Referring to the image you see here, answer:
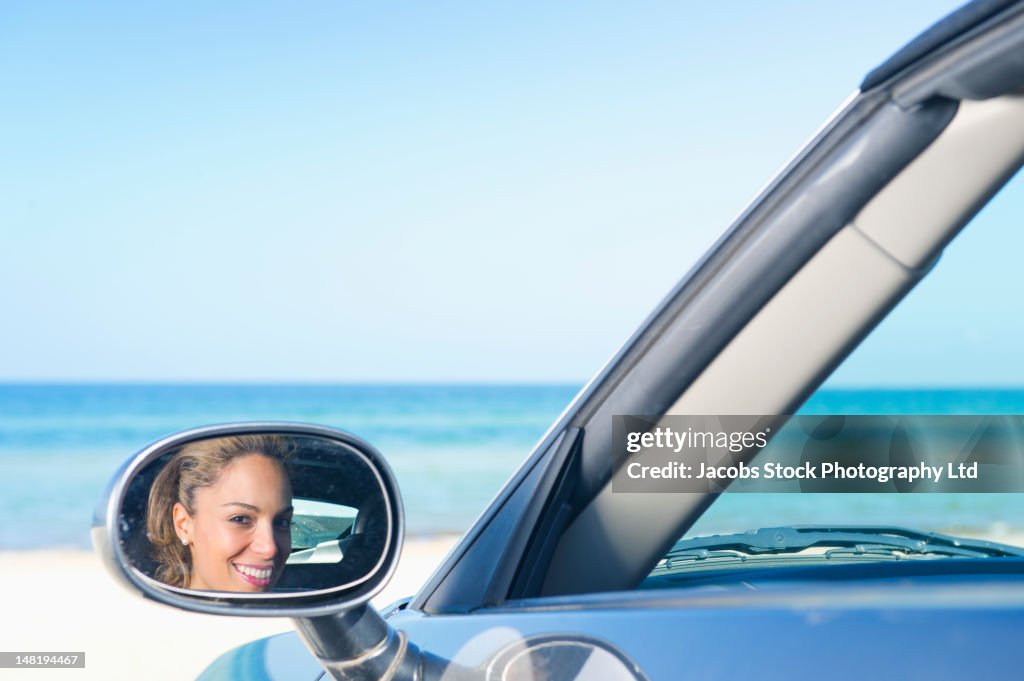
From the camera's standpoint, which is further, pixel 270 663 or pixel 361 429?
pixel 361 429

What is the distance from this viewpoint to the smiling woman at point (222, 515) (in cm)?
117

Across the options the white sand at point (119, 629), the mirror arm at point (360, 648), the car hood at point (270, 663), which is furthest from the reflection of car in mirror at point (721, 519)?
the white sand at point (119, 629)

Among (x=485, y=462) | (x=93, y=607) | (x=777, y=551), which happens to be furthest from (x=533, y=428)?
(x=777, y=551)

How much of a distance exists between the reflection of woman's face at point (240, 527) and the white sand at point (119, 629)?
422 cm

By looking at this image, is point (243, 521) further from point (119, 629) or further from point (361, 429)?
point (361, 429)

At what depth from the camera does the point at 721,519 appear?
4.72 feet

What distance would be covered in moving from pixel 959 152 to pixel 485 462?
3079 cm

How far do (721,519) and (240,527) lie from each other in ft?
2.35

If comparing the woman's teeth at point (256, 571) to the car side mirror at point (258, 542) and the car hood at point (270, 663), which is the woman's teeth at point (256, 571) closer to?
the car side mirror at point (258, 542)

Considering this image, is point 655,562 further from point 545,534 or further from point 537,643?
point 537,643

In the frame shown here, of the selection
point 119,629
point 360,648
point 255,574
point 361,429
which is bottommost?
point 360,648

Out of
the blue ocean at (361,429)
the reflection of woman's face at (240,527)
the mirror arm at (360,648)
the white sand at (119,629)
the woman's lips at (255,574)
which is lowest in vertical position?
the mirror arm at (360,648)

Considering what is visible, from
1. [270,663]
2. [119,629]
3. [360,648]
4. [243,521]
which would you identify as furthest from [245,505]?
[119,629]

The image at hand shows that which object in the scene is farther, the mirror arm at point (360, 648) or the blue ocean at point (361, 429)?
the blue ocean at point (361, 429)
